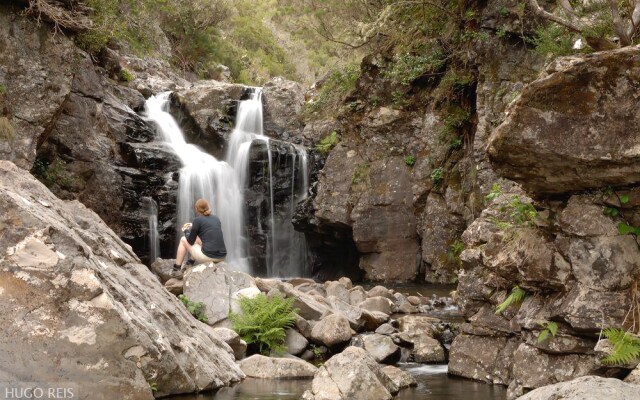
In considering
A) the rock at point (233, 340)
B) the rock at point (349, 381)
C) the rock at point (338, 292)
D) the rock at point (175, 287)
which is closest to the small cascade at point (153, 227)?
the rock at point (338, 292)

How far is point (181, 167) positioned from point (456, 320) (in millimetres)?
10904

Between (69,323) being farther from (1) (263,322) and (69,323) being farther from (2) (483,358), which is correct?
(2) (483,358)

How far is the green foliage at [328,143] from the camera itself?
21734 mm

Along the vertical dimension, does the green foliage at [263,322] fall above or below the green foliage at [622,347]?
below

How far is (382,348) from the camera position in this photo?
360 inches

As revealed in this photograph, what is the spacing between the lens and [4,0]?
14555mm

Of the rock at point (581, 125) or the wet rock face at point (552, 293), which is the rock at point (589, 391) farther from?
the rock at point (581, 125)

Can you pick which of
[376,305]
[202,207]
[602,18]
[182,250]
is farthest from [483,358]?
[602,18]

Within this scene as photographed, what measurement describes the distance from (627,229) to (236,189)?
609 inches

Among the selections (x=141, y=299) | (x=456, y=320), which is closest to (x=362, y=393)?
(x=141, y=299)

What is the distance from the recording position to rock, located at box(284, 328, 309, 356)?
925 centimetres

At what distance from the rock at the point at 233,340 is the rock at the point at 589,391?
15.4 feet

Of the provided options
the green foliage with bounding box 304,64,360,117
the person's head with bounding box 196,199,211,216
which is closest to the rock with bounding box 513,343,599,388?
the person's head with bounding box 196,199,211,216

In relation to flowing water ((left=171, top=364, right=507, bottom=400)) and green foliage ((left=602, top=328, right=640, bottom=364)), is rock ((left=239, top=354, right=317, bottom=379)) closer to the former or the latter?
flowing water ((left=171, top=364, right=507, bottom=400))
